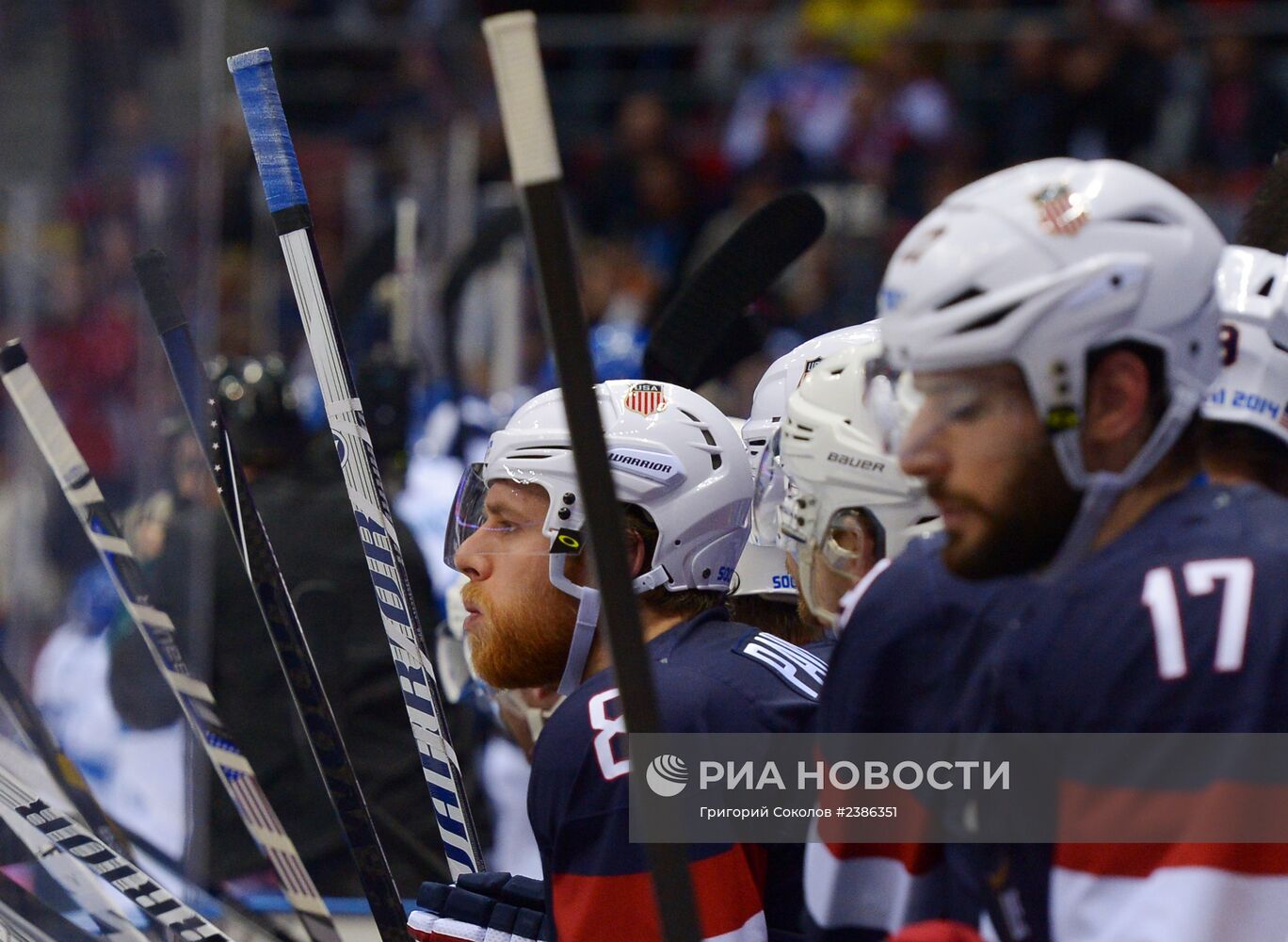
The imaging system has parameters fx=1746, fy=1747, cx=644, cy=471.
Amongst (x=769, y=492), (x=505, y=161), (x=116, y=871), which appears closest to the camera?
(x=116, y=871)

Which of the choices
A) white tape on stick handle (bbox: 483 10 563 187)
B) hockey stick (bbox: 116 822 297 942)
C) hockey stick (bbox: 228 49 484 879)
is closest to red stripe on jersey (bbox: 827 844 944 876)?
white tape on stick handle (bbox: 483 10 563 187)

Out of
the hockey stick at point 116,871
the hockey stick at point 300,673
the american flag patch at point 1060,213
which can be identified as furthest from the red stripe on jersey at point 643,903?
the american flag patch at point 1060,213

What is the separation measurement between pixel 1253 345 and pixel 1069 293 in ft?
1.92

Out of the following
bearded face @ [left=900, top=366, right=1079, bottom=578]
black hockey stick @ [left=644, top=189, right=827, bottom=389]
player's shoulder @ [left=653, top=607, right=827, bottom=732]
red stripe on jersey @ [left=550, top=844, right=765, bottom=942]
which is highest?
bearded face @ [left=900, top=366, right=1079, bottom=578]

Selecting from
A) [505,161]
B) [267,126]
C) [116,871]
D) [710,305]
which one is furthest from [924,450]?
[505,161]

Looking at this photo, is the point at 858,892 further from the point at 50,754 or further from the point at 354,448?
the point at 50,754

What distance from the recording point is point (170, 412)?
460cm

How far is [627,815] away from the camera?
179 cm

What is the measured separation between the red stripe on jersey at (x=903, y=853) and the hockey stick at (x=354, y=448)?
723 mm

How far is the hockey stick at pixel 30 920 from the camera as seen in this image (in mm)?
1775

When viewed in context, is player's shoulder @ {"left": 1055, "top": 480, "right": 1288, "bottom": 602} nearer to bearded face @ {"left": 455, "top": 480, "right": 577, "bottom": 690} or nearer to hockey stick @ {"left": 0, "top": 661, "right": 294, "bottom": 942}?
bearded face @ {"left": 455, "top": 480, "right": 577, "bottom": 690}

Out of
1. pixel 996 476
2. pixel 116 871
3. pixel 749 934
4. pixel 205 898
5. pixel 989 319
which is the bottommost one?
pixel 205 898

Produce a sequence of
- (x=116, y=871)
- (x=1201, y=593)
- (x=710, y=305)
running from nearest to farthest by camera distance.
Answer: (x=1201, y=593), (x=116, y=871), (x=710, y=305)

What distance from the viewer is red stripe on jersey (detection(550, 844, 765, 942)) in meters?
1.78
